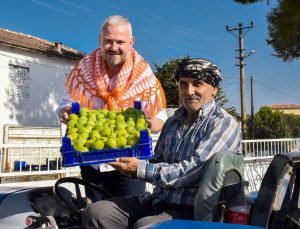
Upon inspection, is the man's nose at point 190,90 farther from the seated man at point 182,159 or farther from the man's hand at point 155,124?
the man's hand at point 155,124

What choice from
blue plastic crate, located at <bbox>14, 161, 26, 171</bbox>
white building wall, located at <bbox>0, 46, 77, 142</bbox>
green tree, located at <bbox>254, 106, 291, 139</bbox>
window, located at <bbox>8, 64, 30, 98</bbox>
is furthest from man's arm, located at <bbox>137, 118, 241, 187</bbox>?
green tree, located at <bbox>254, 106, 291, 139</bbox>

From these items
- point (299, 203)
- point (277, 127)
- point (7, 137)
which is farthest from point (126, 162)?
point (277, 127)

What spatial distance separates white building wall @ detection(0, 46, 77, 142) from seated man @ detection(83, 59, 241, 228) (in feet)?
66.4

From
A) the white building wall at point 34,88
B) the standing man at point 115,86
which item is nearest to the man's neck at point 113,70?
the standing man at point 115,86

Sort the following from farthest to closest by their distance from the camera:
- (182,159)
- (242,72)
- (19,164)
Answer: (242,72), (19,164), (182,159)

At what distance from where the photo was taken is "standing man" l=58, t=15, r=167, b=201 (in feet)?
11.9

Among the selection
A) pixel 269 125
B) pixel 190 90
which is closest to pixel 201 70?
pixel 190 90

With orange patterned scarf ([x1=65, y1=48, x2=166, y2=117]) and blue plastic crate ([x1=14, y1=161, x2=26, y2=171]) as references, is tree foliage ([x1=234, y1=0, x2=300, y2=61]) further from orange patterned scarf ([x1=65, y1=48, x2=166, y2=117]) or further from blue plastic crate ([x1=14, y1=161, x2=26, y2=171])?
orange patterned scarf ([x1=65, y1=48, x2=166, y2=117])

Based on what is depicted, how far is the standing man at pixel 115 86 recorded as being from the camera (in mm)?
3613

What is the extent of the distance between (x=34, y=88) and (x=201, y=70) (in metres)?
23.1

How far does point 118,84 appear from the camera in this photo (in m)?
3.73

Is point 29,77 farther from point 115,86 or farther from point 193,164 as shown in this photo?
point 193,164

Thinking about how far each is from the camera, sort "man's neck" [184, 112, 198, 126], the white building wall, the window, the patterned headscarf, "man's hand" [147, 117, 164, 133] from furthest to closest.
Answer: the window
the white building wall
"man's hand" [147, 117, 164, 133]
"man's neck" [184, 112, 198, 126]
the patterned headscarf

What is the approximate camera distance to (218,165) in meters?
2.55
